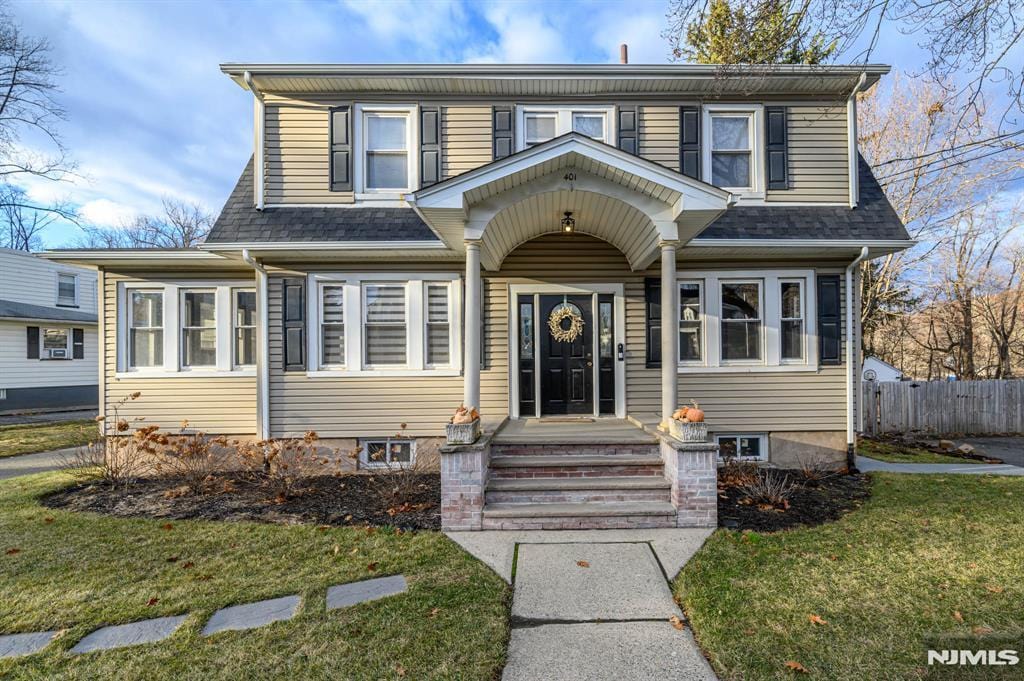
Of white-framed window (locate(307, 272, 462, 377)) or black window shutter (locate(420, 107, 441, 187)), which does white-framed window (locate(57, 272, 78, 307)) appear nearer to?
white-framed window (locate(307, 272, 462, 377))

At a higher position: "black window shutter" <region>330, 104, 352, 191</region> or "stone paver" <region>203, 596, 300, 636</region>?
"black window shutter" <region>330, 104, 352, 191</region>

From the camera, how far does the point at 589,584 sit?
339cm

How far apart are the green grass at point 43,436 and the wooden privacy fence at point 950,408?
16.1m

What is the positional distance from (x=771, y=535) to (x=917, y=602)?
117 cm

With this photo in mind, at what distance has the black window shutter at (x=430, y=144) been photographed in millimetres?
6777

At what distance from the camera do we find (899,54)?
635cm

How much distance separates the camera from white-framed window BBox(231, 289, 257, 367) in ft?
22.6

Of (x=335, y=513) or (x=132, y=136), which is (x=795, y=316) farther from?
(x=132, y=136)

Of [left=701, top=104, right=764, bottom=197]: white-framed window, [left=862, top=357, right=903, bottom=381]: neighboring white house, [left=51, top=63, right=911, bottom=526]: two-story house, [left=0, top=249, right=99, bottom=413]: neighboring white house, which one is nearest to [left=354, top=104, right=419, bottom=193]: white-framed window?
[left=51, top=63, right=911, bottom=526]: two-story house

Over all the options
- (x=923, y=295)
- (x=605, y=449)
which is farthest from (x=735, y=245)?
(x=923, y=295)

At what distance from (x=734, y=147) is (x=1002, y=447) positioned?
26.8 ft

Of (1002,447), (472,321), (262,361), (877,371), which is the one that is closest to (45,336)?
(262,361)

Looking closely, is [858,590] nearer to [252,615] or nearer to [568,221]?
[252,615]

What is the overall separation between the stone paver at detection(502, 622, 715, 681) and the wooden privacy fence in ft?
33.1
